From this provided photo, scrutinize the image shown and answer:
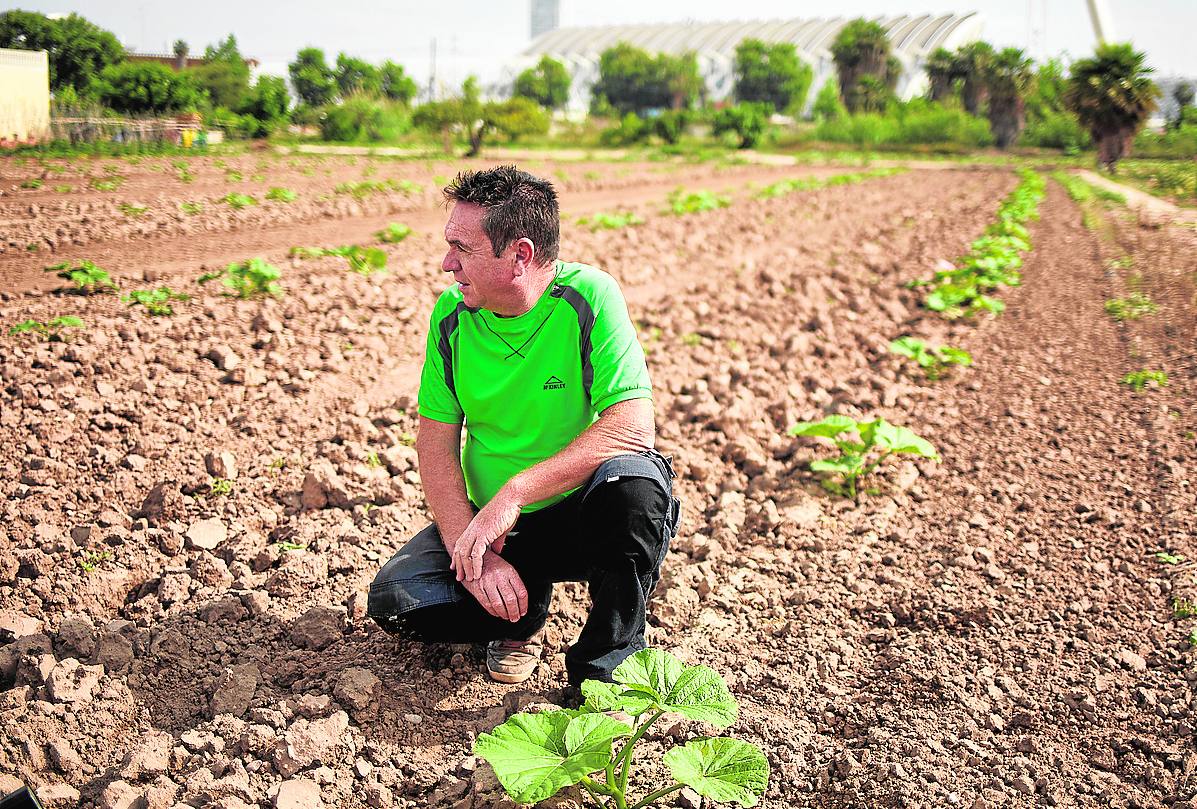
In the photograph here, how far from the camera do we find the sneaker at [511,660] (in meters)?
2.41

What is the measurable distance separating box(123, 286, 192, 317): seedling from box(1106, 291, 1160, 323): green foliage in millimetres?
6216

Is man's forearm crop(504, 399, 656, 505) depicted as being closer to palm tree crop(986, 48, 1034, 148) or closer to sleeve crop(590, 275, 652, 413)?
sleeve crop(590, 275, 652, 413)

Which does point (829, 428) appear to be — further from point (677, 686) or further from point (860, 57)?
point (860, 57)

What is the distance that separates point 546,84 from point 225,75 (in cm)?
5141

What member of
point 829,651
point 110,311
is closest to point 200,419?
point 110,311

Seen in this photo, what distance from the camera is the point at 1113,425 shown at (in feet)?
14.5

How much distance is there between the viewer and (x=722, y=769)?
181cm

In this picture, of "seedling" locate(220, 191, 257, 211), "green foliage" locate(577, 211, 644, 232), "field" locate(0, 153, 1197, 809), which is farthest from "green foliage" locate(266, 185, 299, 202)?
"field" locate(0, 153, 1197, 809)

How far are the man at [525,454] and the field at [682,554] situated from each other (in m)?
0.26

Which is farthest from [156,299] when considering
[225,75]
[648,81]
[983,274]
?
[648,81]

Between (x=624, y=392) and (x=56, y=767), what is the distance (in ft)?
4.97

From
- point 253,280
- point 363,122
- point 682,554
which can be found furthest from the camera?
point 363,122

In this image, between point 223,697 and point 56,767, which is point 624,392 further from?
point 56,767

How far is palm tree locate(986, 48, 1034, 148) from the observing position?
45.5 meters
